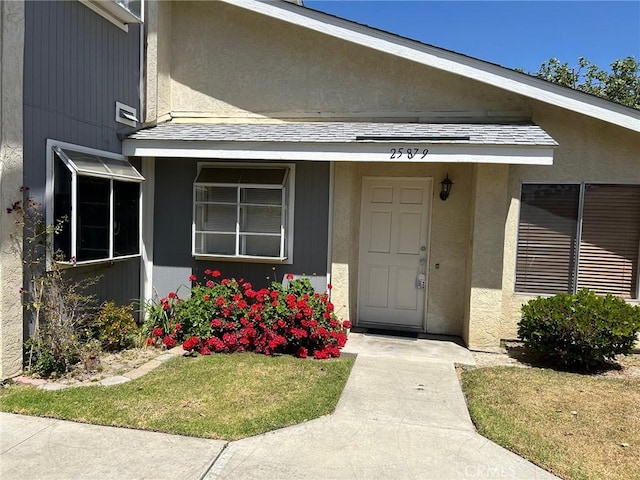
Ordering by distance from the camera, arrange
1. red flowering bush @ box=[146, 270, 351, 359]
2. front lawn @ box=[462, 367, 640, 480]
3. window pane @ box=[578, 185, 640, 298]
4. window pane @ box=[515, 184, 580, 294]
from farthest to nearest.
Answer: window pane @ box=[515, 184, 580, 294] → window pane @ box=[578, 185, 640, 298] → red flowering bush @ box=[146, 270, 351, 359] → front lawn @ box=[462, 367, 640, 480]

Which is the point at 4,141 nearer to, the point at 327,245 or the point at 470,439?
the point at 327,245

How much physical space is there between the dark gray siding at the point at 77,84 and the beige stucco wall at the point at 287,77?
113 centimetres

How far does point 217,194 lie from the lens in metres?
7.02

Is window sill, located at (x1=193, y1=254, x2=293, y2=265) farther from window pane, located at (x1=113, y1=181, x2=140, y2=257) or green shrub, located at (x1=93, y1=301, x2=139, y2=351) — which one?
green shrub, located at (x1=93, y1=301, x2=139, y2=351)

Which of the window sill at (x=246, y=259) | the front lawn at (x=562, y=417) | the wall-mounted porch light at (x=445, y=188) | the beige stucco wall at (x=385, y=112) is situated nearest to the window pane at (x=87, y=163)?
the beige stucco wall at (x=385, y=112)

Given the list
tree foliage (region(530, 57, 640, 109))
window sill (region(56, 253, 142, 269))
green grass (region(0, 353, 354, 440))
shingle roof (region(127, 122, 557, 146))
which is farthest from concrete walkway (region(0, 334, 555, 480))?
tree foliage (region(530, 57, 640, 109))

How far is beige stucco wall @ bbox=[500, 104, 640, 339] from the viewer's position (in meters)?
6.36

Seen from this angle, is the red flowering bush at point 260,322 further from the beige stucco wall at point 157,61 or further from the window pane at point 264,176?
the beige stucco wall at point 157,61

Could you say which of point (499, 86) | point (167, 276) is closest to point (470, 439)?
point (499, 86)

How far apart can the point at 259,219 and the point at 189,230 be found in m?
1.19

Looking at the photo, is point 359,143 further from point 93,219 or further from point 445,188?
point 93,219

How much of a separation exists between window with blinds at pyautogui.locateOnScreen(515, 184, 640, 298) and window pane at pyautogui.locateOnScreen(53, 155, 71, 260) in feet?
20.7

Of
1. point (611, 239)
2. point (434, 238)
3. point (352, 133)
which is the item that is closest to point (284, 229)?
point (352, 133)

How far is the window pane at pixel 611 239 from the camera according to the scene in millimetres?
6457
